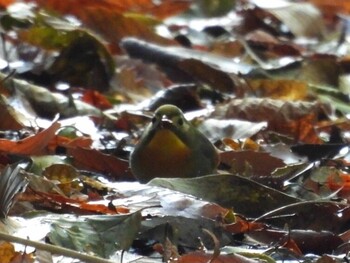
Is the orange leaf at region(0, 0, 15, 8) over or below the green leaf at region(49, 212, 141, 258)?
below

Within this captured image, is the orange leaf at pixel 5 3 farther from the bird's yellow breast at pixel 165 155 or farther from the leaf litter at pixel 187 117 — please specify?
the bird's yellow breast at pixel 165 155

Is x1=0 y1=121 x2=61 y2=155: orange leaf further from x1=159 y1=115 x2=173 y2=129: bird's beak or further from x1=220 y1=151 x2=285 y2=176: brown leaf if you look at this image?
x1=220 y1=151 x2=285 y2=176: brown leaf

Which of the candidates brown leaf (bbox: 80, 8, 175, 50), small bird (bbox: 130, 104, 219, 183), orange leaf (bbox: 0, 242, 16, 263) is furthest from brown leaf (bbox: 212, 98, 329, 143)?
orange leaf (bbox: 0, 242, 16, 263)

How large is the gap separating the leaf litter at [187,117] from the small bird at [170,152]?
3.3 inches

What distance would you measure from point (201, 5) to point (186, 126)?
10.9 feet

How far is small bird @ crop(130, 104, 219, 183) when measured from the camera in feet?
10.8

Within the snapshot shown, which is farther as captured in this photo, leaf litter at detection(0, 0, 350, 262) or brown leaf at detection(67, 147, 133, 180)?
brown leaf at detection(67, 147, 133, 180)

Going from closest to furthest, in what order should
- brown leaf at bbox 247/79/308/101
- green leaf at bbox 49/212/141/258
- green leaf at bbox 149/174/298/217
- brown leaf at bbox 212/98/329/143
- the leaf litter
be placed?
1. green leaf at bbox 49/212/141/258
2. the leaf litter
3. green leaf at bbox 149/174/298/217
4. brown leaf at bbox 212/98/329/143
5. brown leaf at bbox 247/79/308/101

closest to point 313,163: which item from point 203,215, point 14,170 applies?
point 203,215

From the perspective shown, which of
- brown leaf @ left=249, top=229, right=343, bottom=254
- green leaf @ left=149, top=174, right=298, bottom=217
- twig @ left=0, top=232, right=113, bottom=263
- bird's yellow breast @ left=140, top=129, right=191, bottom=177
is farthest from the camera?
bird's yellow breast @ left=140, top=129, right=191, bottom=177

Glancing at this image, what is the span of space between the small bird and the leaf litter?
8 centimetres

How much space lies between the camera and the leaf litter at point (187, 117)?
273 cm

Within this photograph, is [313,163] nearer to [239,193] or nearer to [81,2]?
[239,193]

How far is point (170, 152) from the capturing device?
3330 mm
